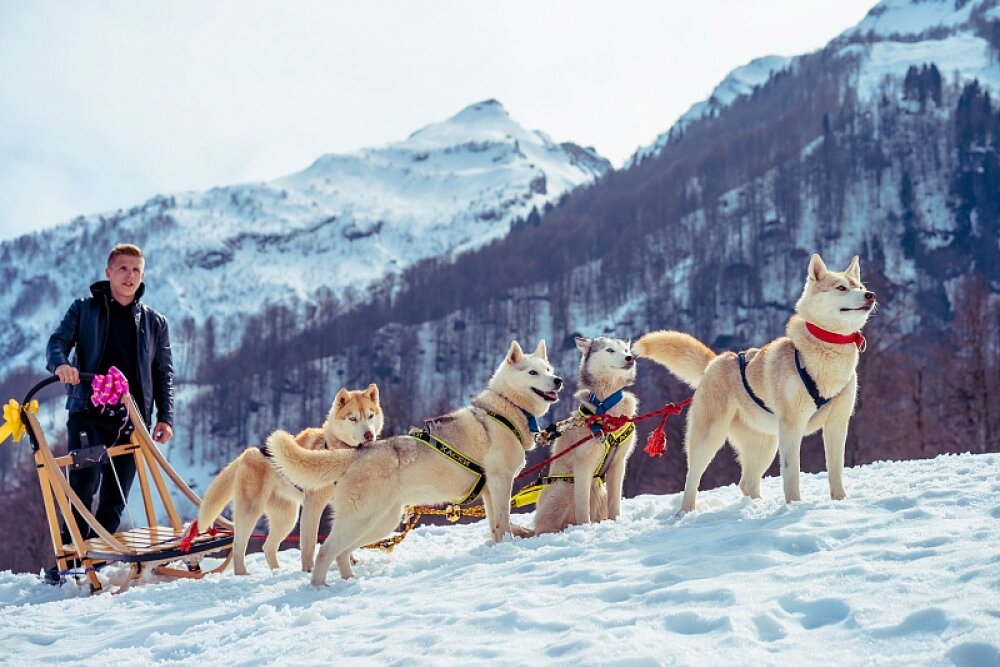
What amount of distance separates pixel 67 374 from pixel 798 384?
610cm

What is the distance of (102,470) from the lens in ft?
25.5

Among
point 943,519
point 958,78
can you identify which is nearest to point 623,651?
point 943,519

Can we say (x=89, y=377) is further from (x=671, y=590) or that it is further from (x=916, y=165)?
(x=916, y=165)

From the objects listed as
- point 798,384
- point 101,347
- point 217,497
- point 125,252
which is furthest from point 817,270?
point 101,347

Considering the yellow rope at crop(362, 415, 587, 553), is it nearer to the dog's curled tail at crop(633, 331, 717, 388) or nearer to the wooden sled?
the dog's curled tail at crop(633, 331, 717, 388)

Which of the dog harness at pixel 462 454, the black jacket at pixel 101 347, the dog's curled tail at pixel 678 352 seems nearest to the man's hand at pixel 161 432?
the black jacket at pixel 101 347

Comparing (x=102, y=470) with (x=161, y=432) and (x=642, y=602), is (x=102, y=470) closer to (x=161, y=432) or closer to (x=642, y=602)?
(x=161, y=432)

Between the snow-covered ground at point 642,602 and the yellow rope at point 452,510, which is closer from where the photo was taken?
the snow-covered ground at point 642,602

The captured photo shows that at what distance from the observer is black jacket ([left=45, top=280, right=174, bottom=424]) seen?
292 inches

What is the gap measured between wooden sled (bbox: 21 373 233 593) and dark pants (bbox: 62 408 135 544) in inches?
5.1

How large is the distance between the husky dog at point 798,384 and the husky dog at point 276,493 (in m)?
3.02

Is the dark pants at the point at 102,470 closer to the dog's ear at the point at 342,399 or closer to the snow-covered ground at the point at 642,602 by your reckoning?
the snow-covered ground at the point at 642,602

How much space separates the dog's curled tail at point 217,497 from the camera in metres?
6.99

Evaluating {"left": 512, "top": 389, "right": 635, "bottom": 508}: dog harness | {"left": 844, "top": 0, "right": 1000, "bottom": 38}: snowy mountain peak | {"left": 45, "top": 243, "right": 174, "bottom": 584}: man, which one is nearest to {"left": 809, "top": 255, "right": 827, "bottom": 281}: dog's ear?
{"left": 512, "top": 389, "right": 635, "bottom": 508}: dog harness
